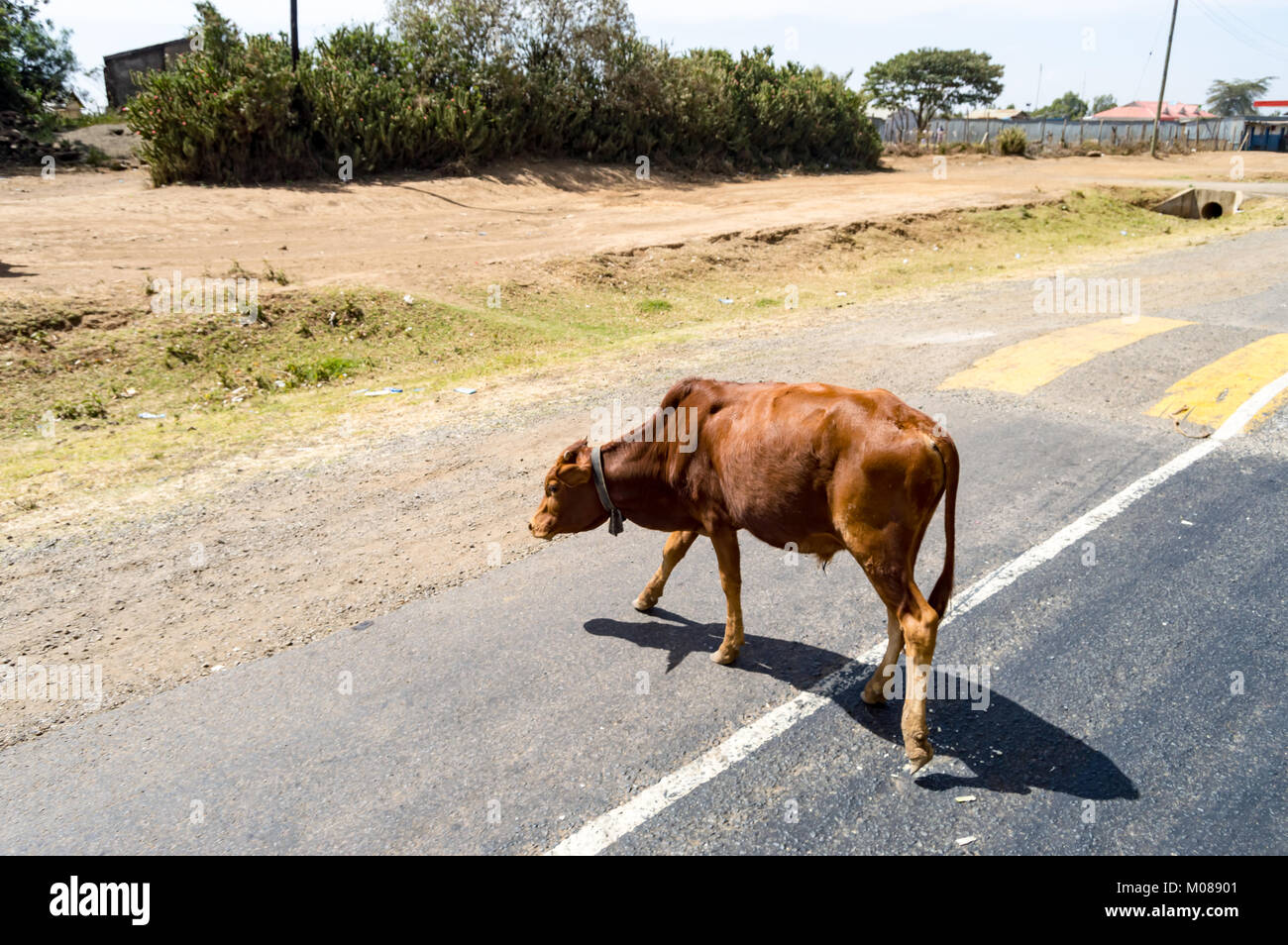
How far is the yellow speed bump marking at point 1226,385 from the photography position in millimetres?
8648

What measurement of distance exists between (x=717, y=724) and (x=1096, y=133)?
58.8 metres

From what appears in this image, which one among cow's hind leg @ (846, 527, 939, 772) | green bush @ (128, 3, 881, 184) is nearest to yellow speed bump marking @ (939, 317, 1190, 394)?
cow's hind leg @ (846, 527, 939, 772)

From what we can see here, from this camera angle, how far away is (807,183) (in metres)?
31.1

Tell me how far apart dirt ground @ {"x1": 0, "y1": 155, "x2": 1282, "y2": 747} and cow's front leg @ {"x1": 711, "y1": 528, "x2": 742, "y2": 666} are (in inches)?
76.8

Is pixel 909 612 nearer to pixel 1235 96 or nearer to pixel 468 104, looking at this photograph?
pixel 468 104

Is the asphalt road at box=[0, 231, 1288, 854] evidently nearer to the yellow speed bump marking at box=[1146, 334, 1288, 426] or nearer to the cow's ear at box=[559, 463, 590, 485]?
the cow's ear at box=[559, 463, 590, 485]

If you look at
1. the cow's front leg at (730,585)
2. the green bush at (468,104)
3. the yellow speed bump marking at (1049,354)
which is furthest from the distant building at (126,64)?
the cow's front leg at (730,585)

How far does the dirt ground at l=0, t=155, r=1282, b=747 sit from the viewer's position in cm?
544

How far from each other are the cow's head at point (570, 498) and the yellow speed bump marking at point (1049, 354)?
5.63 meters

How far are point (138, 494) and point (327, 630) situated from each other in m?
3.21

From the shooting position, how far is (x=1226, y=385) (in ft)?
30.7

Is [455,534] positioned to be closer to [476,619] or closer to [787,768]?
[476,619]

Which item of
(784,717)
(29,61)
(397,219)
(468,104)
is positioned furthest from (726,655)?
(29,61)
